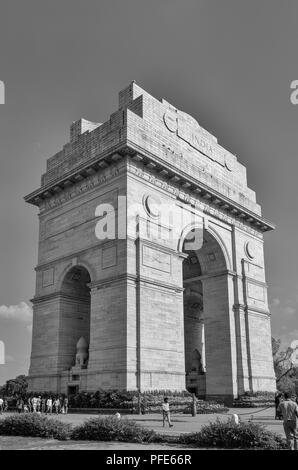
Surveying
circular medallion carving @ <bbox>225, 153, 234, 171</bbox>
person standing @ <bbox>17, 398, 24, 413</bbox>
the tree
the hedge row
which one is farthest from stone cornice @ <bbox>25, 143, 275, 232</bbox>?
the tree

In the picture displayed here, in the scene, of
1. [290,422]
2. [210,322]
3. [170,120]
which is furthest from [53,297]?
[290,422]

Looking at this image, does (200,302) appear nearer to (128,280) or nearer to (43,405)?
(128,280)

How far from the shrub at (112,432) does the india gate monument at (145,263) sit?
35.7 feet

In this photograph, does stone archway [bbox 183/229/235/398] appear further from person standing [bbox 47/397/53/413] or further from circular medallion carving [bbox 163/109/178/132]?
person standing [bbox 47/397/53/413]

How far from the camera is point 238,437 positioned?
11.0m

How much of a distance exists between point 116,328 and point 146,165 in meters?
9.25

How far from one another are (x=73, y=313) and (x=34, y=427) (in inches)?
631

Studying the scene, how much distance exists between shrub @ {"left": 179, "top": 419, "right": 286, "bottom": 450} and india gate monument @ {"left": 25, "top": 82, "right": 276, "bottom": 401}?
12.2m

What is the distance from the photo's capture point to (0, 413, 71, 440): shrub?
1280 cm

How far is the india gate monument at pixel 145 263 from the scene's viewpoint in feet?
83.3

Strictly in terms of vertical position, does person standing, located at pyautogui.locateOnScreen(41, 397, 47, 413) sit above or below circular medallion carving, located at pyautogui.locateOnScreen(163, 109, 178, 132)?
below

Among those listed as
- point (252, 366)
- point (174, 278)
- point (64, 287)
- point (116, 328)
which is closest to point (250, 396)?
point (252, 366)

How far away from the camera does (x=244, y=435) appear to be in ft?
36.1

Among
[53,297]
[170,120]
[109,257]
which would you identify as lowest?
[53,297]
